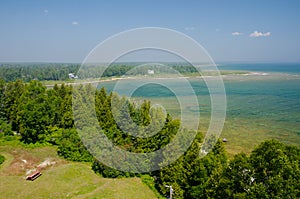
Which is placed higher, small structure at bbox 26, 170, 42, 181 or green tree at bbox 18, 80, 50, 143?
green tree at bbox 18, 80, 50, 143

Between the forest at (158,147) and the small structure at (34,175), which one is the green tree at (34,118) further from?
the small structure at (34,175)

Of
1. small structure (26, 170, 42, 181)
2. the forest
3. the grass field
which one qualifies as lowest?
the grass field

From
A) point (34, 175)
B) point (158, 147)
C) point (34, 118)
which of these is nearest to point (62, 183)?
point (34, 175)

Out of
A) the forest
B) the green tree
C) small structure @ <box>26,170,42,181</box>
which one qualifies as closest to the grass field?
small structure @ <box>26,170,42,181</box>

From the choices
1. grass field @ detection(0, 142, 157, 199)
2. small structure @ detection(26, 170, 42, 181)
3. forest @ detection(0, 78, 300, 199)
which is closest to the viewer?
forest @ detection(0, 78, 300, 199)

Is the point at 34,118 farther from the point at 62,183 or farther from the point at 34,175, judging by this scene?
the point at 62,183

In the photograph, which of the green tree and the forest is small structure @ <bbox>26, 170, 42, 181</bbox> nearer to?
the forest

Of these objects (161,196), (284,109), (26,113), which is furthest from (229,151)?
(284,109)

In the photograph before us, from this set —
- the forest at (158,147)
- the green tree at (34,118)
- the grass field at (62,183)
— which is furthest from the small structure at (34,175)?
the green tree at (34,118)
